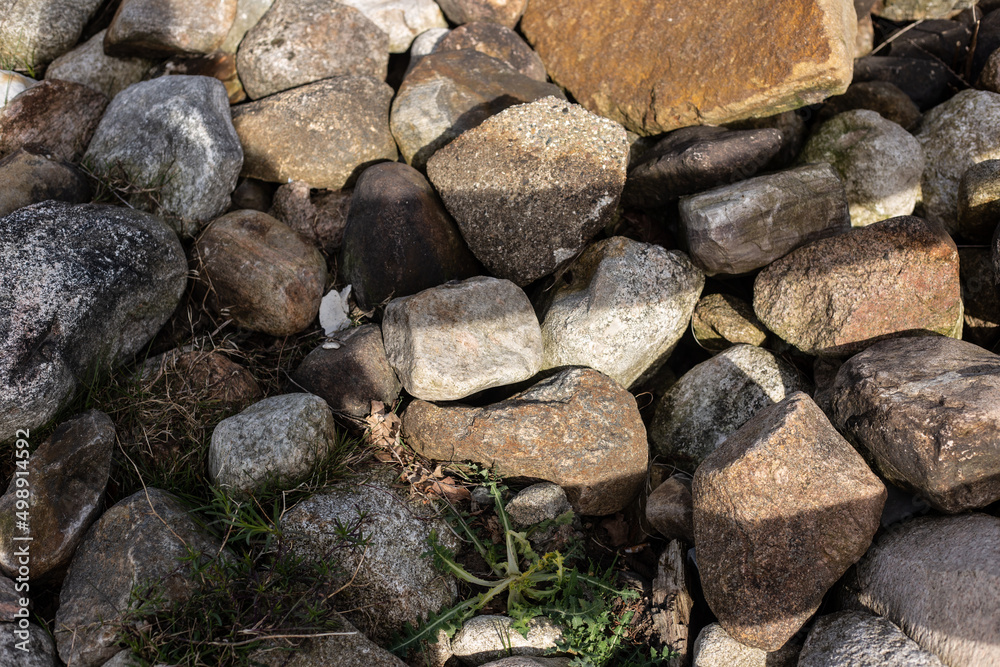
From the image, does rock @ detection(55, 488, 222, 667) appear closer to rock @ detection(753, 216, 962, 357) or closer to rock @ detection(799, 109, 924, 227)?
rock @ detection(753, 216, 962, 357)

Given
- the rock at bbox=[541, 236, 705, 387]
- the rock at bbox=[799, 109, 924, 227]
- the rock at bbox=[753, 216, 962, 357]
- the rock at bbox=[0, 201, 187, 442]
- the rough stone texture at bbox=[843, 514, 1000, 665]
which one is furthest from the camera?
the rock at bbox=[799, 109, 924, 227]

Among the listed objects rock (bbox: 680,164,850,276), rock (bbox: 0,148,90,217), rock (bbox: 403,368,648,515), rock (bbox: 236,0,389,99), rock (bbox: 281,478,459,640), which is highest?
rock (bbox: 236,0,389,99)

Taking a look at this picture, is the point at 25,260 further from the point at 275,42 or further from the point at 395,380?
the point at 275,42

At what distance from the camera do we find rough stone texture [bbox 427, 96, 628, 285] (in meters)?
3.23

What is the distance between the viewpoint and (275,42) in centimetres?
390

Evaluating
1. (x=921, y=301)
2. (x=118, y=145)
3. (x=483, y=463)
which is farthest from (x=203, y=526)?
(x=921, y=301)

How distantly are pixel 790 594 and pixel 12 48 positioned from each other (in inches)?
193

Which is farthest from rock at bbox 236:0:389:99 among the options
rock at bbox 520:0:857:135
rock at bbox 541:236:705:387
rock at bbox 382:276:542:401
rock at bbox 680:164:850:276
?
rock at bbox 680:164:850:276

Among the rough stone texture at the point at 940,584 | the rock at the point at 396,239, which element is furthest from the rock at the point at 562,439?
the rough stone texture at the point at 940,584

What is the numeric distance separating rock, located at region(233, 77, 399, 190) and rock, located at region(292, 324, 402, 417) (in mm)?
1095

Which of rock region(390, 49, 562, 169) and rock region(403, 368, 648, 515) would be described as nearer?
rock region(403, 368, 648, 515)

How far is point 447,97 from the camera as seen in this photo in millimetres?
3664

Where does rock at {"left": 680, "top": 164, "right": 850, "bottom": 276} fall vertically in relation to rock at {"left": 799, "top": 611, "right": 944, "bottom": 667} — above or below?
above

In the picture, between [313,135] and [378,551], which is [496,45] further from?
[378,551]
